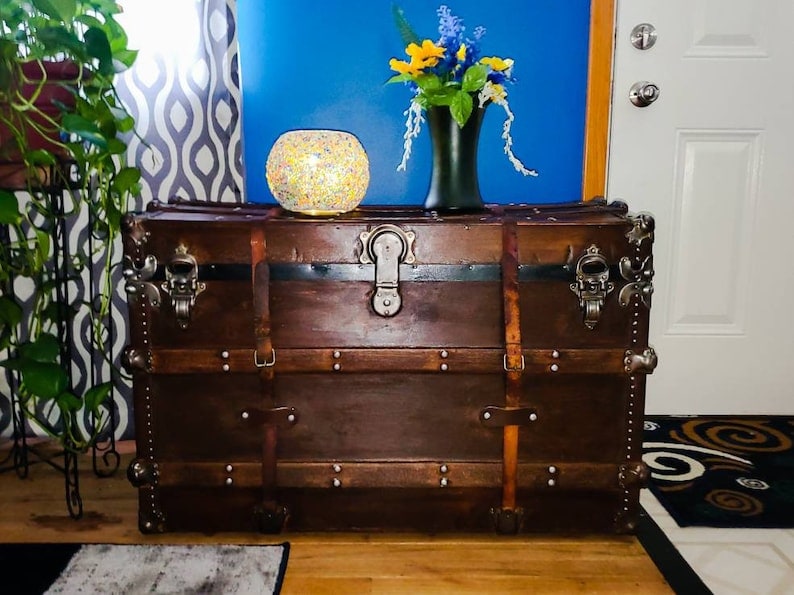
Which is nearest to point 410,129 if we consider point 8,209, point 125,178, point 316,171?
point 316,171

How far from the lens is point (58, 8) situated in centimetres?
124

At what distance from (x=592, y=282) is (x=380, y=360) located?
428 millimetres

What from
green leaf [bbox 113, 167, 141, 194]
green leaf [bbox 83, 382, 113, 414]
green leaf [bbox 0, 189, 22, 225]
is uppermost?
green leaf [bbox 113, 167, 141, 194]

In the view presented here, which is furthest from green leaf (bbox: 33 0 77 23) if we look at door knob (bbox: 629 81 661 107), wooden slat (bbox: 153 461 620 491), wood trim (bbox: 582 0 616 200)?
door knob (bbox: 629 81 661 107)

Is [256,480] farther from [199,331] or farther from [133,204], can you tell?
[133,204]

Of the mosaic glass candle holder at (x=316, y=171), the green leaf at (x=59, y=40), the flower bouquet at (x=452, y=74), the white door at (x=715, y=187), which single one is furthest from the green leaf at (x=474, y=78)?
the green leaf at (x=59, y=40)

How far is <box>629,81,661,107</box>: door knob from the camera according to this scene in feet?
5.98

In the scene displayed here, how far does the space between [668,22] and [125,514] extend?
1854 millimetres

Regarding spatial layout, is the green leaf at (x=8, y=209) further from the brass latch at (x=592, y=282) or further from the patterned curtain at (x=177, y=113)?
the brass latch at (x=592, y=282)

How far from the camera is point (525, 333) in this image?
1.29 metres

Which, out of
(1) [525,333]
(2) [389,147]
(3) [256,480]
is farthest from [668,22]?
(3) [256,480]

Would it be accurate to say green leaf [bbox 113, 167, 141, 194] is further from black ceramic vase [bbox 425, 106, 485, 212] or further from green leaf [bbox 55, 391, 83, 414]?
black ceramic vase [bbox 425, 106, 485, 212]

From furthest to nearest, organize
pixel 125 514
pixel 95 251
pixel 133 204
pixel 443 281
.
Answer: pixel 133 204, pixel 95 251, pixel 125 514, pixel 443 281

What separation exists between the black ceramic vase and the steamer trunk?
16 centimetres
